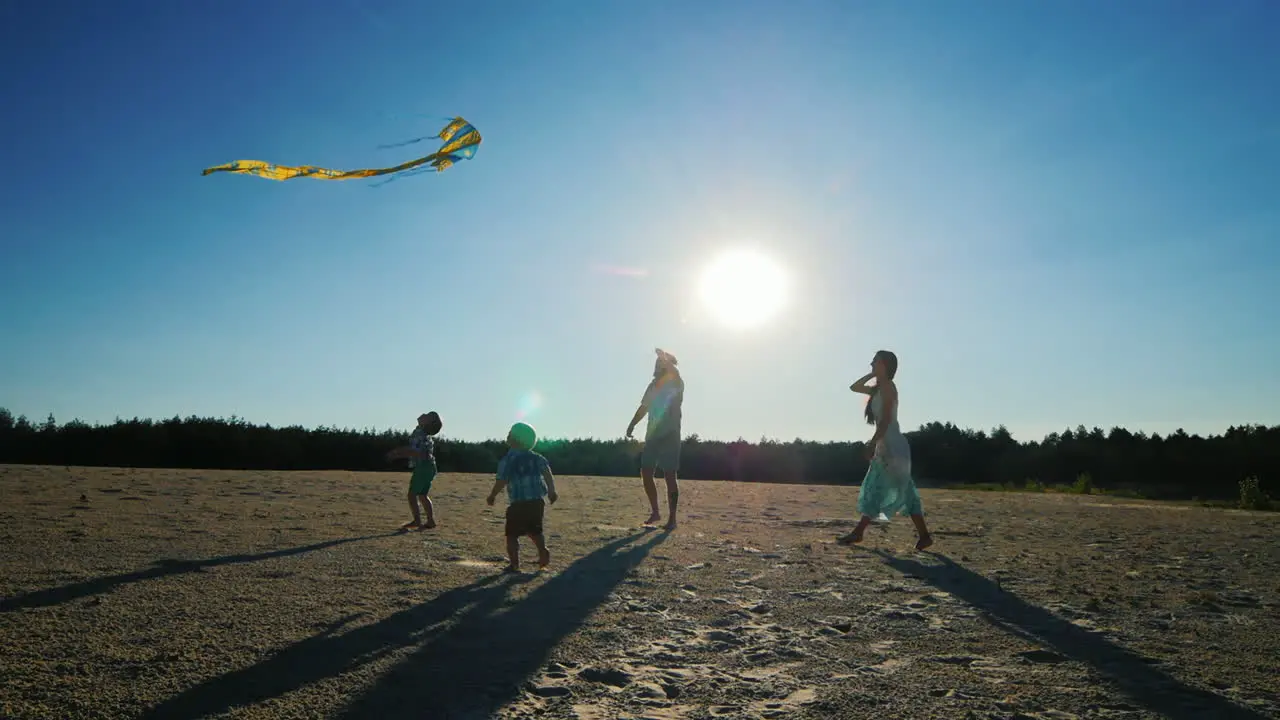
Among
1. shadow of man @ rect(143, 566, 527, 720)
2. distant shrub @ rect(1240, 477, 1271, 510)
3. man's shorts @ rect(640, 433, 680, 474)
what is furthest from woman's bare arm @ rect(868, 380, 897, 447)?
distant shrub @ rect(1240, 477, 1271, 510)

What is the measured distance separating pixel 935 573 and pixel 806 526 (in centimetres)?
366

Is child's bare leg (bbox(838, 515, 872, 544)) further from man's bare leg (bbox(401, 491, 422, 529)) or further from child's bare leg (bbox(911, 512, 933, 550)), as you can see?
man's bare leg (bbox(401, 491, 422, 529))

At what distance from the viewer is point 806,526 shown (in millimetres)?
10203

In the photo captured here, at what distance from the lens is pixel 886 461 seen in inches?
320

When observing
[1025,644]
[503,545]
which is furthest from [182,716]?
[503,545]

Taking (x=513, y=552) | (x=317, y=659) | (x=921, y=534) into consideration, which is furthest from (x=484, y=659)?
(x=921, y=534)

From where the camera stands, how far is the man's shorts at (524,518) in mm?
6375

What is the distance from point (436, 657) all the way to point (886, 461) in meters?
5.57

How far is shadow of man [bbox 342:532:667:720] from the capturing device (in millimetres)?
3182

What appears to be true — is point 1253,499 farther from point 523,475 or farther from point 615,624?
point 615,624

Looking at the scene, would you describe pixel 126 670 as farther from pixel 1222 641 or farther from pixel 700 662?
pixel 1222 641

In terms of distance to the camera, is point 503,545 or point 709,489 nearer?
point 503,545

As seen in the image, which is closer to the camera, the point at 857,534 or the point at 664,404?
the point at 857,534

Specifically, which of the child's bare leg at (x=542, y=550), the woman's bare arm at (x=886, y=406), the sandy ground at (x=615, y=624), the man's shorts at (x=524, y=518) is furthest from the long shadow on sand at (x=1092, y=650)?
the man's shorts at (x=524, y=518)
